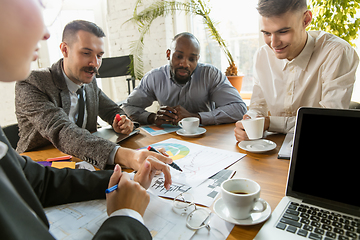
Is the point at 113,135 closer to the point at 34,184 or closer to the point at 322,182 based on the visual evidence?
the point at 34,184

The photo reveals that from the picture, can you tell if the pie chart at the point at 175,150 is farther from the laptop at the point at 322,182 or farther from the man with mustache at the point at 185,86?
the man with mustache at the point at 185,86

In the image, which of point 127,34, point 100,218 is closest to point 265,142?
point 100,218

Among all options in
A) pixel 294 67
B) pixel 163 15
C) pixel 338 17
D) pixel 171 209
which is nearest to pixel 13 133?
pixel 171 209

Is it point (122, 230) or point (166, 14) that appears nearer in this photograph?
point (122, 230)

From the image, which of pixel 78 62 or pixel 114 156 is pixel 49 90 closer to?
pixel 78 62

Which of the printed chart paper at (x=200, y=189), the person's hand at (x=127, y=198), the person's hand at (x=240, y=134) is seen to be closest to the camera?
the person's hand at (x=127, y=198)

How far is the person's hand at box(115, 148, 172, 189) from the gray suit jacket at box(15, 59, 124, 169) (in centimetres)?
7

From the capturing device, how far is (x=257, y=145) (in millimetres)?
1084

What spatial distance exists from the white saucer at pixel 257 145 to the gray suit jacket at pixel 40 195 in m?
0.59

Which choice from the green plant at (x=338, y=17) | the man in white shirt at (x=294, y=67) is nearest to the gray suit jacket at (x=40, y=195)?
the man in white shirt at (x=294, y=67)

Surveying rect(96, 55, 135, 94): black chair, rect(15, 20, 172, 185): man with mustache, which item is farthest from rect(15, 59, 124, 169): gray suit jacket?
rect(96, 55, 135, 94): black chair

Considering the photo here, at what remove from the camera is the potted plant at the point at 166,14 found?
284 centimetres

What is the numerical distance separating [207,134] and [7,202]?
3.52 feet

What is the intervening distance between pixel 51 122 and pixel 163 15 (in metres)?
2.44
